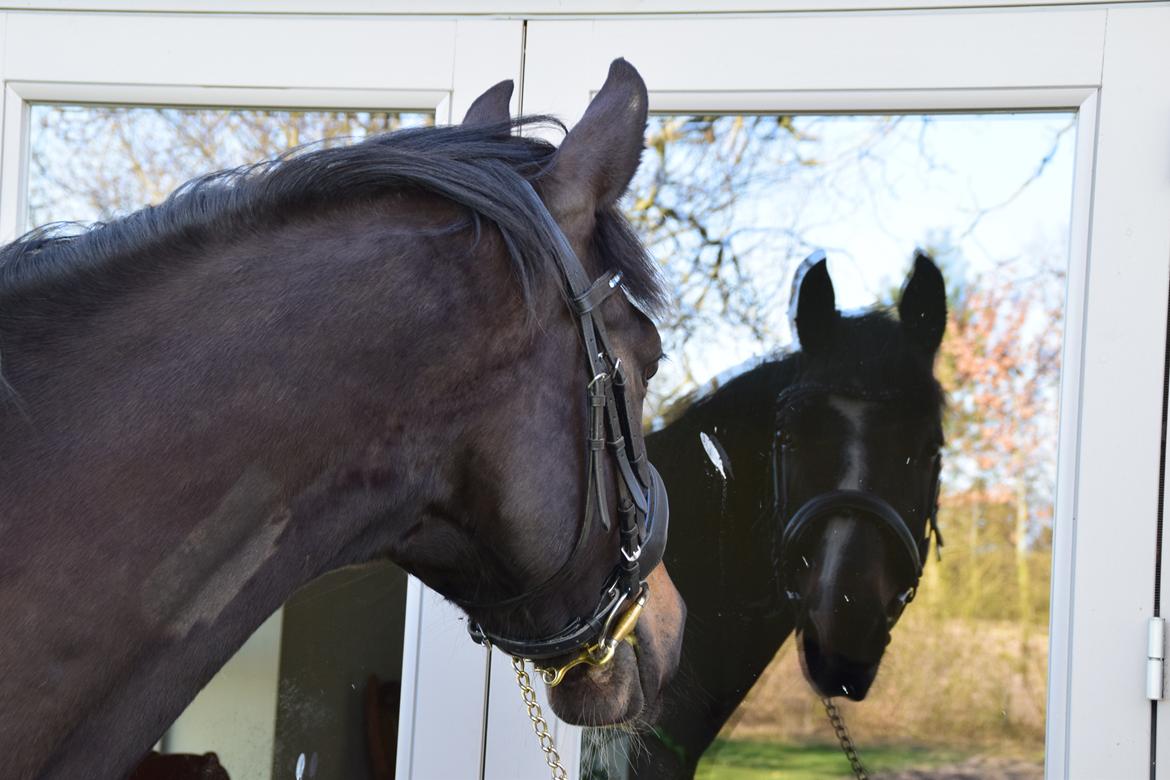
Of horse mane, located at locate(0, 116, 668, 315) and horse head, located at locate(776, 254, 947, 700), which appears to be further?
horse head, located at locate(776, 254, 947, 700)

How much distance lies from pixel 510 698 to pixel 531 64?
1.36m

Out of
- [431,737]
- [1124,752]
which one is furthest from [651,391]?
[1124,752]

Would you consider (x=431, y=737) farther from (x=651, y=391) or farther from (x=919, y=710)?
(x=919, y=710)

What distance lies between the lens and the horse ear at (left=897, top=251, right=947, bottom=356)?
7.34 feet

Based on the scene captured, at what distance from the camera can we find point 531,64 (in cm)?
229

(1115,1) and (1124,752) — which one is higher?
(1115,1)

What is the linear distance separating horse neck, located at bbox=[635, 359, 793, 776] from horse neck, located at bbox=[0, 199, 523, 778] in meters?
1.07

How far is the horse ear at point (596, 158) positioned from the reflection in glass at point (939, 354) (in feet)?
3.01

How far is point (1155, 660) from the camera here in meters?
1.98

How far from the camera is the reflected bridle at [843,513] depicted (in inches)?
87.1

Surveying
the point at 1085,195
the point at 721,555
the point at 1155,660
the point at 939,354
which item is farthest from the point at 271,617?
the point at 1085,195

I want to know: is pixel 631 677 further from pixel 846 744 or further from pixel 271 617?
pixel 271 617

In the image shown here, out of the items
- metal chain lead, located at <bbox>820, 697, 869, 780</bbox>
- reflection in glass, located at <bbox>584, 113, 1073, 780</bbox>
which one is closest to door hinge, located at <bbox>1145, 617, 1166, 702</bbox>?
reflection in glass, located at <bbox>584, 113, 1073, 780</bbox>

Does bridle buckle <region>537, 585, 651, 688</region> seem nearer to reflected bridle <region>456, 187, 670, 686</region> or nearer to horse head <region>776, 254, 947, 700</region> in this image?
reflected bridle <region>456, 187, 670, 686</region>
